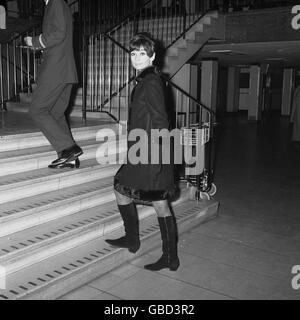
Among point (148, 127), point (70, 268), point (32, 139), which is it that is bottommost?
point (70, 268)

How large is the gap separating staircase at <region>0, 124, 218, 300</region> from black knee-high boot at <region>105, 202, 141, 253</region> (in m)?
0.06

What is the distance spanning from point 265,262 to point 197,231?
2.81 feet

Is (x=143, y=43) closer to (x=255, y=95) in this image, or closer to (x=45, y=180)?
(x=45, y=180)

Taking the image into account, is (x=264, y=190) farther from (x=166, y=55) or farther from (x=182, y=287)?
(x=182, y=287)

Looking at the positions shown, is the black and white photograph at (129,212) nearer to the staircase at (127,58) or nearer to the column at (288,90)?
the staircase at (127,58)

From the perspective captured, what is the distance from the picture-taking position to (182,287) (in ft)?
9.28

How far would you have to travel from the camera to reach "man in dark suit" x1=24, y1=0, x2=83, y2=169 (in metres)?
3.37

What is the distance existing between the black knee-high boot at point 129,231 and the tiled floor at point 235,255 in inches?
6.7

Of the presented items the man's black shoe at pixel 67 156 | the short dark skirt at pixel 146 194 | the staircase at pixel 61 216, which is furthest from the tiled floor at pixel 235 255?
the man's black shoe at pixel 67 156

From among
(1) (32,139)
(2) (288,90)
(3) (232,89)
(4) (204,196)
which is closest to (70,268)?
(1) (32,139)

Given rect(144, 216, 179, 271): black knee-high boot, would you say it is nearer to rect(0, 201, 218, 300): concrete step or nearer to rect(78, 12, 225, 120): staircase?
rect(0, 201, 218, 300): concrete step

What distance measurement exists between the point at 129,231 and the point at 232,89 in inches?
661

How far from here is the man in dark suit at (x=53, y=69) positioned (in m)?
3.37

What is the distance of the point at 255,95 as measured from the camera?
1592 cm
